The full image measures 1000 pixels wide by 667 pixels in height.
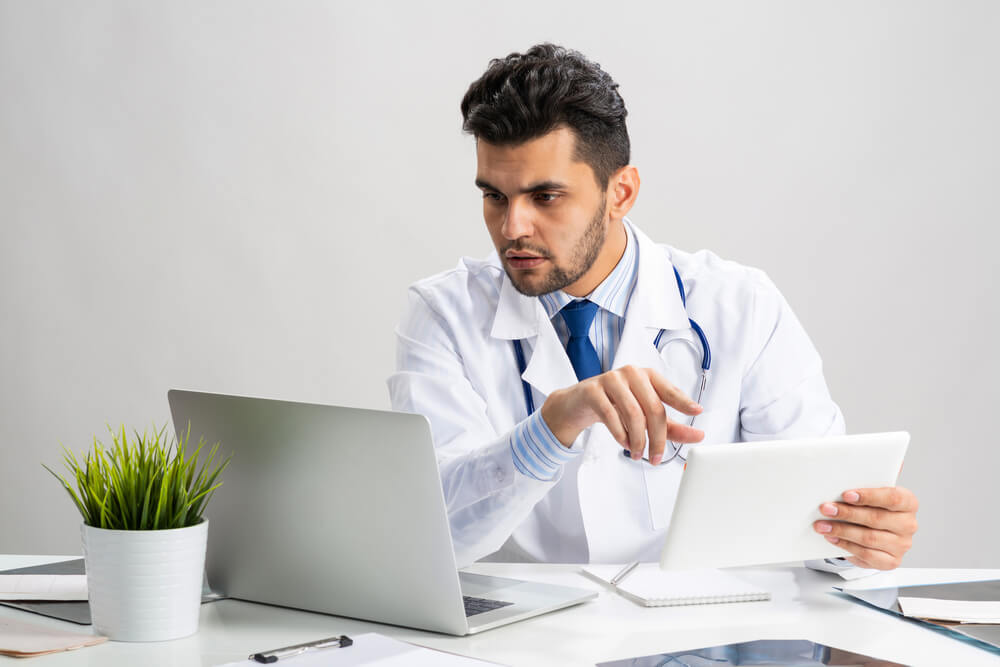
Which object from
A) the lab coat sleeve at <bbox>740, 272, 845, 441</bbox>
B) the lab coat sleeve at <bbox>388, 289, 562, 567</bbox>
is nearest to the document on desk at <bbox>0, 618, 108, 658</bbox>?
the lab coat sleeve at <bbox>388, 289, 562, 567</bbox>

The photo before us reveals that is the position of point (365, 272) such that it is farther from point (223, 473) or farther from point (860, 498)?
point (860, 498)

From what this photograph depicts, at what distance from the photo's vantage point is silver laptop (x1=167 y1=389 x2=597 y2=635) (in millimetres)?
1172

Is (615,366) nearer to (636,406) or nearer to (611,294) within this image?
(611,294)

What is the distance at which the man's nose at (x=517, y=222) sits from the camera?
1899mm

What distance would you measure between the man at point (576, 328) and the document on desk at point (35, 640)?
29.0 inches

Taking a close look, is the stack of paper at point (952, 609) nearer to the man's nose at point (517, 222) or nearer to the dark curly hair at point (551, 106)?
the man's nose at point (517, 222)

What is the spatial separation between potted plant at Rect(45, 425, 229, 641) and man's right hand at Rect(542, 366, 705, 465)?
1.67ft

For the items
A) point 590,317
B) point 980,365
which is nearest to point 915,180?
point 980,365

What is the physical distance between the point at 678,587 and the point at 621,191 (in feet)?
3.23

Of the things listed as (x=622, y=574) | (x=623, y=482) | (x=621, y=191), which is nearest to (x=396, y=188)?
(x=621, y=191)

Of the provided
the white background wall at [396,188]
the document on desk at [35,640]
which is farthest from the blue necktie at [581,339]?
Result: the white background wall at [396,188]

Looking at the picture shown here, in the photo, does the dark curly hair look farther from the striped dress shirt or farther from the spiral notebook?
the spiral notebook

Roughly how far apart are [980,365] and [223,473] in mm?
2516

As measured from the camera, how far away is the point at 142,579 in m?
1.16
